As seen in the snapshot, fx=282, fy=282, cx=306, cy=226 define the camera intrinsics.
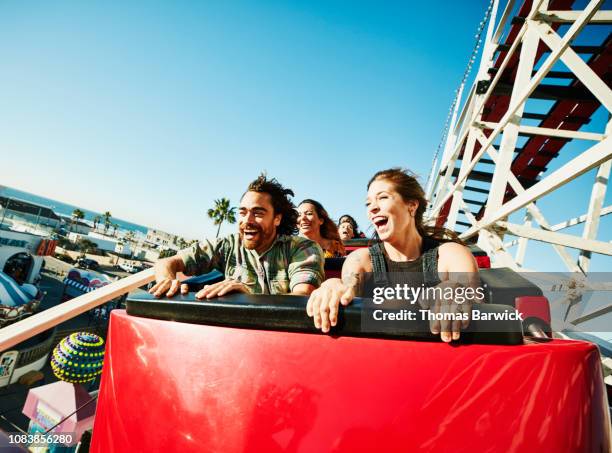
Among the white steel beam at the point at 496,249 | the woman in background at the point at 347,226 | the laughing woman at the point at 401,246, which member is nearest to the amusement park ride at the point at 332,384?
the laughing woman at the point at 401,246

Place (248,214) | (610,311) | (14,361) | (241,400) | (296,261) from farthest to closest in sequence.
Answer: (14,361) → (610,311) → (248,214) → (296,261) → (241,400)

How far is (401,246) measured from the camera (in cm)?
173

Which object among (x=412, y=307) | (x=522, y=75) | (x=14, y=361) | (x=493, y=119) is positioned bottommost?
(x=14, y=361)

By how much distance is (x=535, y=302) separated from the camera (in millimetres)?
909

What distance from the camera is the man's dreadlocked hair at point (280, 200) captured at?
213cm

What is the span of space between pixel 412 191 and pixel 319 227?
1665mm

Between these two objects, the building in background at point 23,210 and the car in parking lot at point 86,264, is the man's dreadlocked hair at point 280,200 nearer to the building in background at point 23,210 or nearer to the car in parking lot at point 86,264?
the building in background at point 23,210

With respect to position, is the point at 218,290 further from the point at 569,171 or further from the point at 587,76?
the point at 587,76

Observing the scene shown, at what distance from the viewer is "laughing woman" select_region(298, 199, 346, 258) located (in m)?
3.30

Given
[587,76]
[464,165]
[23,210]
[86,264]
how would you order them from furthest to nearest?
[86,264]
[23,210]
[464,165]
[587,76]

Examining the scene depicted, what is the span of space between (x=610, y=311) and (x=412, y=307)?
3.14m

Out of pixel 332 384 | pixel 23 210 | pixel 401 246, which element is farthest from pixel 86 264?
pixel 332 384

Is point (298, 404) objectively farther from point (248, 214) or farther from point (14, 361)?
point (14, 361)

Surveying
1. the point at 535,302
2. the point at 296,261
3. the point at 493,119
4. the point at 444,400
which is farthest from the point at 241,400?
the point at 493,119
